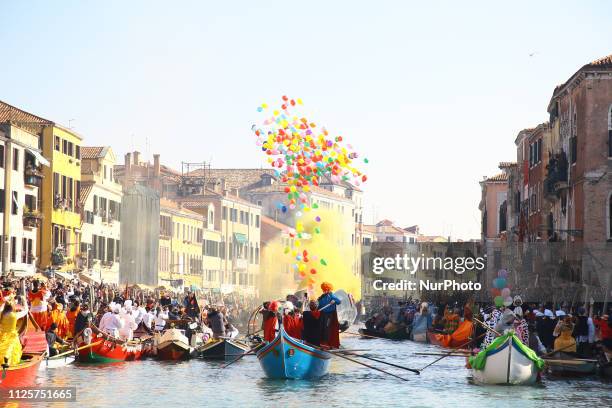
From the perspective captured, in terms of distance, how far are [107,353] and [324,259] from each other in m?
43.6

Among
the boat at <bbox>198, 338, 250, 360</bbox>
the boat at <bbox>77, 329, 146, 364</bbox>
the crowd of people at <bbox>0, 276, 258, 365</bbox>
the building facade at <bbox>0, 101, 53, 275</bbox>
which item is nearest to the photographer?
the crowd of people at <bbox>0, 276, 258, 365</bbox>

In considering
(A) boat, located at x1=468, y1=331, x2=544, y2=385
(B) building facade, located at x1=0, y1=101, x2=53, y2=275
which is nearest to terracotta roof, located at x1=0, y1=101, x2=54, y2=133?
(B) building facade, located at x1=0, y1=101, x2=53, y2=275

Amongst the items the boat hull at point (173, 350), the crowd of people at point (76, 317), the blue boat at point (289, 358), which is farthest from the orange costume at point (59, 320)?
the blue boat at point (289, 358)

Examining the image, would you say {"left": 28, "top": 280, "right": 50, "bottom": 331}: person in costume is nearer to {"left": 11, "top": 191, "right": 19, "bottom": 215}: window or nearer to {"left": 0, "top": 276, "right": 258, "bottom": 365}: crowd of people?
{"left": 0, "top": 276, "right": 258, "bottom": 365}: crowd of people

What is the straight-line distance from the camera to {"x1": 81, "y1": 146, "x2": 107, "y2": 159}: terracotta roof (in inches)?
3364

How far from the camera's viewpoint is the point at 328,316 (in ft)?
117

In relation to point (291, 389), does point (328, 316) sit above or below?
above

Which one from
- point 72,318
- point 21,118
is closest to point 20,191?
point 21,118

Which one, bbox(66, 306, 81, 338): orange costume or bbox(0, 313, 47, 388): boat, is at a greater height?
bbox(66, 306, 81, 338): orange costume

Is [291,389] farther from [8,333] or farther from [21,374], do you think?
[8,333]

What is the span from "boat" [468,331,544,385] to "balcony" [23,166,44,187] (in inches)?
1628

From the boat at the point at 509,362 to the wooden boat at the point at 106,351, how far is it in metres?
11.1

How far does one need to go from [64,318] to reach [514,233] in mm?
47587

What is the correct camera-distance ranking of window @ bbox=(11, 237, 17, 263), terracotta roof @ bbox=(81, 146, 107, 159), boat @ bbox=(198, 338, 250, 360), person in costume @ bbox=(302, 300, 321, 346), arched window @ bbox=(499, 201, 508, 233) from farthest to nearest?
arched window @ bbox=(499, 201, 508, 233) < terracotta roof @ bbox=(81, 146, 107, 159) < window @ bbox=(11, 237, 17, 263) < boat @ bbox=(198, 338, 250, 360) < person in costume @ bbox=(302, 300, 321, 346)
